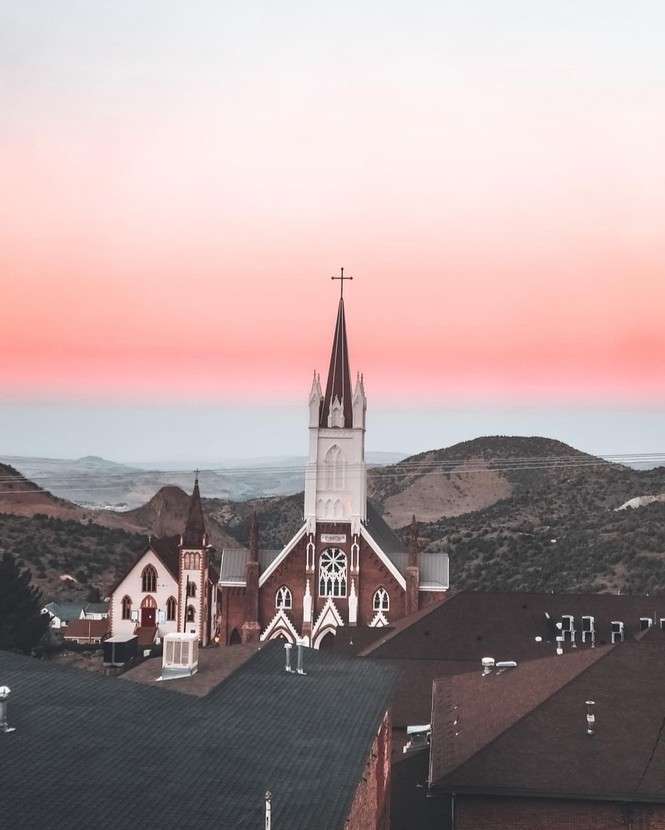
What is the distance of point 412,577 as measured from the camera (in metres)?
74.6

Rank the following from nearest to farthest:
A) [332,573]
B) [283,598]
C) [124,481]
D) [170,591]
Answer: [283,598] < [332,573] < [170,591] < [124,481]

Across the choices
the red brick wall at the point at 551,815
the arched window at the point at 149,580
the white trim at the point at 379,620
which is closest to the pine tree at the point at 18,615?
the arched window at the point at 149,580

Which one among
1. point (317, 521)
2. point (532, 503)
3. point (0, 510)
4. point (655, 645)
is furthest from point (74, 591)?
point (655, 645)

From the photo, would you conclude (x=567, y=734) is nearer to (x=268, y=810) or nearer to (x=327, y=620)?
(x=268, y=810)

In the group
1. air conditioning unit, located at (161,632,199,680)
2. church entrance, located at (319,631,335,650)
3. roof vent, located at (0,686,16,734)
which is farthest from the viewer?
church entrance, located at (319,631,335,650)

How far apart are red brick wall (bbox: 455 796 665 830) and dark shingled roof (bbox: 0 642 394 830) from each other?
3060 millimetres

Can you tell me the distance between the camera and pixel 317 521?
7706 cm

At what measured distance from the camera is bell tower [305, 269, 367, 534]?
77500 mm

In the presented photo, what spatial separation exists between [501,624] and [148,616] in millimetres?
36154

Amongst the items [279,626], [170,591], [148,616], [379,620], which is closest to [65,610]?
[148,616]

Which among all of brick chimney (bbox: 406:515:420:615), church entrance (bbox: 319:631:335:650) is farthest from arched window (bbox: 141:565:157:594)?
brick chimney (bbox: 406:515:420:615)

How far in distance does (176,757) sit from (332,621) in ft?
171

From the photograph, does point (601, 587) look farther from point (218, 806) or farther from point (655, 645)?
point (218, 806)

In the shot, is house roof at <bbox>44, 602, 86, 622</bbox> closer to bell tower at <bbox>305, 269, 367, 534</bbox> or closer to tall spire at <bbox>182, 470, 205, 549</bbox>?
tall spire at <bbox>182, 470, 205, 549</bbox>
